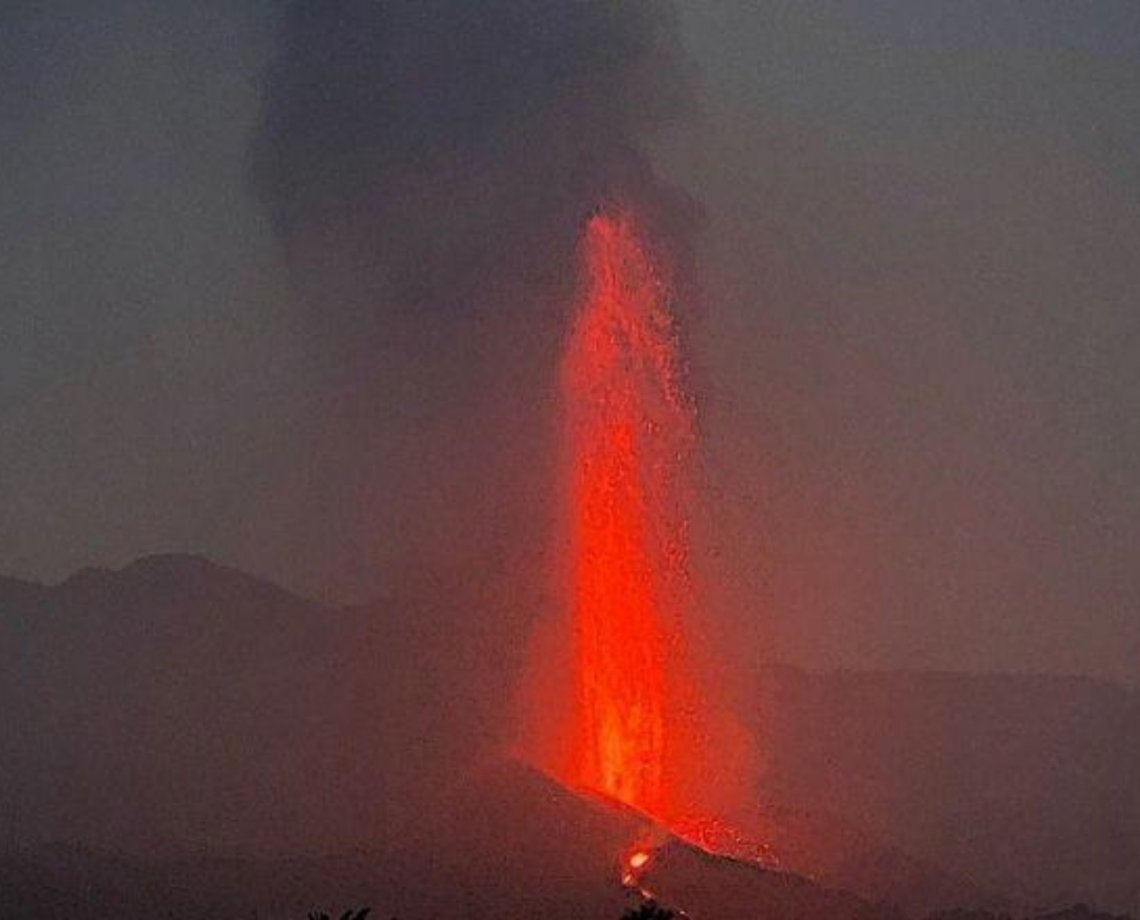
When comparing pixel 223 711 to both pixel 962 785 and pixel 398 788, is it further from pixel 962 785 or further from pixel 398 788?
pixel 962 785

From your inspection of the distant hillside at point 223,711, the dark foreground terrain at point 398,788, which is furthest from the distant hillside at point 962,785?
the distant hillside at point 223,711

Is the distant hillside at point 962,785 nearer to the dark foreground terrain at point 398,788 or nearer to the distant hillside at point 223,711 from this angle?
the dark foreground terrain at point 398,788

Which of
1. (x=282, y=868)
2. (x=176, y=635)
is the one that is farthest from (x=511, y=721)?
(x=176, y=635)

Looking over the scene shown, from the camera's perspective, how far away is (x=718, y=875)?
5956cm

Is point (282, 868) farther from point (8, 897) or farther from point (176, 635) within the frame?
point (176, 635)

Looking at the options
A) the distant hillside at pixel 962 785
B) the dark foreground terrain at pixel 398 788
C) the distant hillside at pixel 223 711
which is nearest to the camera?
the dark foreground terrain at pixel 398 788

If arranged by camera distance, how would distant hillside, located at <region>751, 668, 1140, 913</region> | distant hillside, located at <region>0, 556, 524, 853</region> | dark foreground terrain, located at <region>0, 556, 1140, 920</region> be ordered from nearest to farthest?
dark foreground terrain, located at <region>0, 556, 1140, 920</region>, distant hillside, located at <region>0, 556, 524, 853</region>, distant hillside, located at <region>751, 668, 1140, 913</region>

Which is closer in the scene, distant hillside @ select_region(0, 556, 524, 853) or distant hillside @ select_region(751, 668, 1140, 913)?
distant hillside @ select_region(0, 556, 524, 853)

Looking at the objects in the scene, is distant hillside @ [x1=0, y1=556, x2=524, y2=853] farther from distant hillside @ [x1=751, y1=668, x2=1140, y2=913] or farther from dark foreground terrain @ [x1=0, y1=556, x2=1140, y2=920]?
distant hillside @ [x1=751, y1=668, x2=1140, y2=913]

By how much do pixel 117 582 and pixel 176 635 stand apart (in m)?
18.2

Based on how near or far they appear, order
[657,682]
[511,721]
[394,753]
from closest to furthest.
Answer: [657,682], [511,721], [394,753]

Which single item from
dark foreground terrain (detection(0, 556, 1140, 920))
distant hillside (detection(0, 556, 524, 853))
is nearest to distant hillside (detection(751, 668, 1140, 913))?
dark foreground terrain (detection(0, 556, 1140, 920))

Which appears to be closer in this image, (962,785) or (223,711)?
(223,711)

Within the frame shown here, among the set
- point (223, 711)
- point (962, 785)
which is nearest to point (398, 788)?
point (223, 711)
